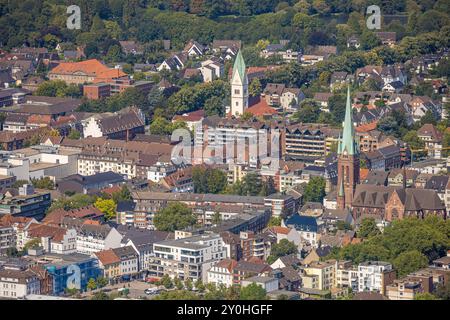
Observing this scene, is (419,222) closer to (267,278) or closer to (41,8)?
(267,278)

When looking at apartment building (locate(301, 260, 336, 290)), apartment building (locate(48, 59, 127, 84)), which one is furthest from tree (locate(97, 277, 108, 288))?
apartment building (locate(48, 59, 127, 84))

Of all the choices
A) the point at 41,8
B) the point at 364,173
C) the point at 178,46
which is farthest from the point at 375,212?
the point at 41,8

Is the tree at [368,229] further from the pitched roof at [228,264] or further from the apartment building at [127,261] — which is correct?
the apartment building at [127,261]

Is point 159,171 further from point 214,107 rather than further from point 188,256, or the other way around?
point 188,256

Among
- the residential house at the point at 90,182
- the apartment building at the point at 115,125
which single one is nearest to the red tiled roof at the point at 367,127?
the apartment building at the point at 115,125
